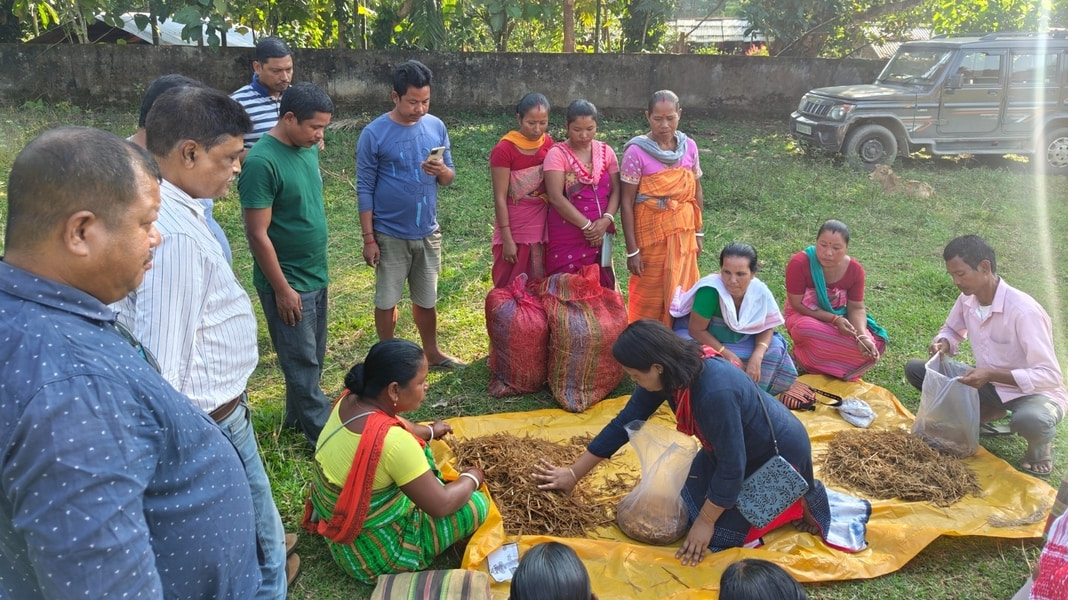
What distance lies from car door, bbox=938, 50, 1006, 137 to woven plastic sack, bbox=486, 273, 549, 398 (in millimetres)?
8546

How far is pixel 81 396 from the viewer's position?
3.83 feet

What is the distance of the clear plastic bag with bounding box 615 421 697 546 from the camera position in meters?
3.12

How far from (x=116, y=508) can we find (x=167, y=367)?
772 millimetres

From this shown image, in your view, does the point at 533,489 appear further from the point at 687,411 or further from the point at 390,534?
the point at 687,411

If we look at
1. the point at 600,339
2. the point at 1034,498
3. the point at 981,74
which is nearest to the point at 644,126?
the point at 981,74

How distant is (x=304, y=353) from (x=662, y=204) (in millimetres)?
2425

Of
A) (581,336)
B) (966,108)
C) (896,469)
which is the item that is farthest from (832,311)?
(966,108)

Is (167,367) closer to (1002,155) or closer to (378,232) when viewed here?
(378,232)

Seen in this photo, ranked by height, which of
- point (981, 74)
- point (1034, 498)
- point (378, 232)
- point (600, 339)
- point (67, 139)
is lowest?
point (1034, 498)

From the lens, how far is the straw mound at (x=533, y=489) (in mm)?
3283

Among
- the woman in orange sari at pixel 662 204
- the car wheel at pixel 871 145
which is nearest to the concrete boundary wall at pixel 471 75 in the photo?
the car wheel at pixel 871 145

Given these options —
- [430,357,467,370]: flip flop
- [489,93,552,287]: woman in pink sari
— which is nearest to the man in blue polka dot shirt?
[489,93,552,287]: woman in pink sari

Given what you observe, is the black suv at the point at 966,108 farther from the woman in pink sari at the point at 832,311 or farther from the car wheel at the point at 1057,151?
the woman in pink sari at the point at 832,311

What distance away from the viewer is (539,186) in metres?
4.57
